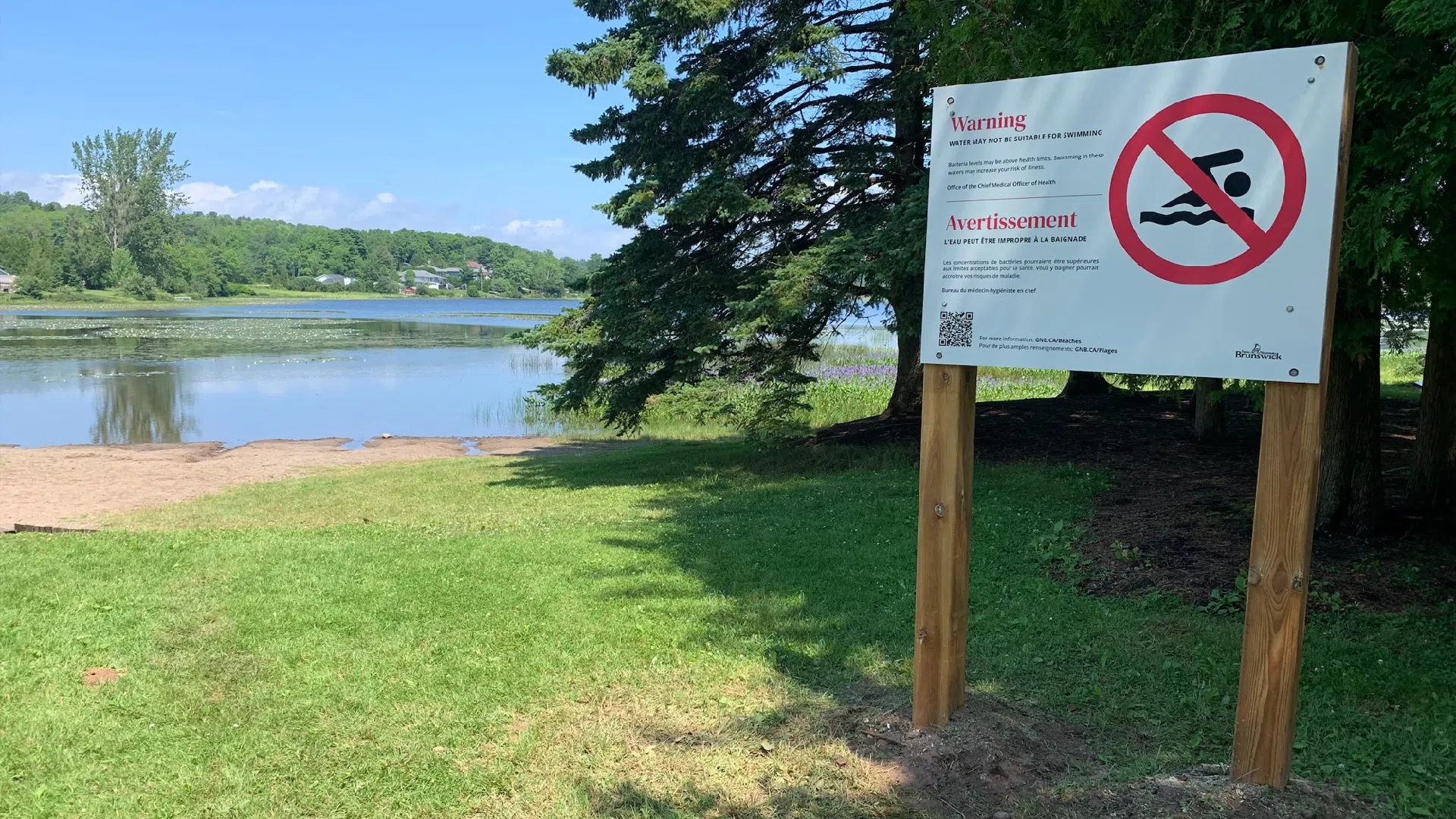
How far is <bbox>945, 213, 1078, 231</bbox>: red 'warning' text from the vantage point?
3656 mm

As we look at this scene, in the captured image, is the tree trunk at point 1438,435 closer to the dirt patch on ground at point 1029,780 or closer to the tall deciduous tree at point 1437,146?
the tall deciduous tree at point 1437,146

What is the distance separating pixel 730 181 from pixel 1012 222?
27.7ft

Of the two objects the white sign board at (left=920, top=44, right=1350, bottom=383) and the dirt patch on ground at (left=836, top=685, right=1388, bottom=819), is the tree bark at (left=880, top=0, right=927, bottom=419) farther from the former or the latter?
the dirt patch on ground at (left=836, top=685, right=1388, bottom=819)

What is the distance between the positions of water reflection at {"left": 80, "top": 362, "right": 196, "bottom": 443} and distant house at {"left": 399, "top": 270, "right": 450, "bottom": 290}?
125 m

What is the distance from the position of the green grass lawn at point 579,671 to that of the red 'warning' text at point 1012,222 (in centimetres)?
202

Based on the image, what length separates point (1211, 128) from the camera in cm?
337

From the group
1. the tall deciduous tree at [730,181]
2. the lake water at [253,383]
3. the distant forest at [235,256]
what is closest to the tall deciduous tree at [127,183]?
the distant forest at [235,256]

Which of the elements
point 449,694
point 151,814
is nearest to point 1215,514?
point 449,694

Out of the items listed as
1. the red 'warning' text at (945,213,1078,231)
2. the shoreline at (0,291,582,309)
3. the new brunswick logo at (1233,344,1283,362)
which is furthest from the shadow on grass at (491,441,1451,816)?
the shoreline at (0,291,582,309)

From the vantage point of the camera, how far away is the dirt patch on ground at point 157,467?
1255 cm

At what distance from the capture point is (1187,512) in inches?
303

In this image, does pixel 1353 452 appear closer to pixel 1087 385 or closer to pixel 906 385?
pixel 906 385

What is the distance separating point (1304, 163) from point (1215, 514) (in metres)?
4.93

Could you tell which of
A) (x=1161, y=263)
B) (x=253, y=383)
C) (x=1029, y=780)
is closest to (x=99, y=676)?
(x=1029, y=780)
